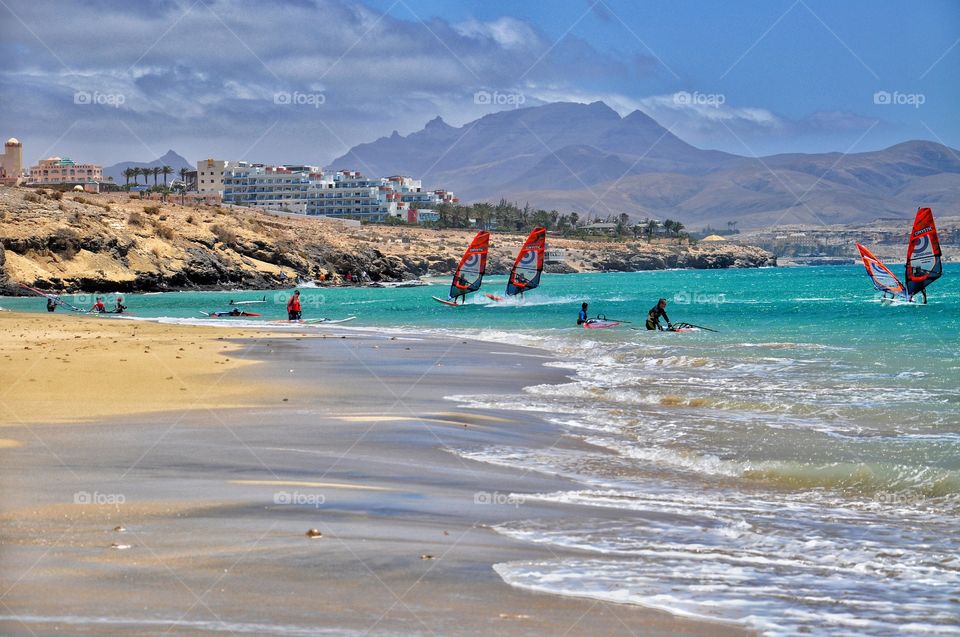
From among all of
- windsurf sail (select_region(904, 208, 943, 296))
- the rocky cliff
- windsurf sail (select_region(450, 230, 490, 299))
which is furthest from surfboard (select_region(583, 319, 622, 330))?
the rocky cliff

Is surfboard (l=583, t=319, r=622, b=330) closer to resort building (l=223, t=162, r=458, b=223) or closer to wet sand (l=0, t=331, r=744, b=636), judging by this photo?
wet sand (l=0, t=331, r=744, b=636)

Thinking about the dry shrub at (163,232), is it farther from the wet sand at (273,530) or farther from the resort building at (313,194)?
the resort building at (313,194)

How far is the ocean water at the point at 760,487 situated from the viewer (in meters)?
6.12

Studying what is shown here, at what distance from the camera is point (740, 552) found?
23.3 feet

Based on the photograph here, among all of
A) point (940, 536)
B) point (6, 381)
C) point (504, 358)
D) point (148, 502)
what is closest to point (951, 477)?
point (940, 536)

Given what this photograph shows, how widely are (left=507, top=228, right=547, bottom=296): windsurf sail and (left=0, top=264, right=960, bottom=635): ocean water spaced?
24564 millimetres

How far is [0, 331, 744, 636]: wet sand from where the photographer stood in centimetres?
530

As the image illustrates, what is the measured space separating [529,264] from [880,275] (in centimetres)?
1754

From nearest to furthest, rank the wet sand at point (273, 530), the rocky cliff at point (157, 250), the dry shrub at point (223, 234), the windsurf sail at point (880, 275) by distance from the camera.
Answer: the wet sand at point (273, 530) < the windsurf sail at point (880, 275) < the rocky cliff at point (157, 250) < the dry shrub at point (223, 234)

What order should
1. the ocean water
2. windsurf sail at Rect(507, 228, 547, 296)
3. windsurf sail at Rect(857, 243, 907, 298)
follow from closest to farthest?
the ocean water → windsurf sail at Rect(507, 228, 547, 296) → windsurf sail at Rect(857, 243, 907, 298)

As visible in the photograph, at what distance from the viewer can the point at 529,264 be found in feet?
166

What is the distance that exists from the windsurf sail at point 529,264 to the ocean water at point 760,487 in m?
24.6

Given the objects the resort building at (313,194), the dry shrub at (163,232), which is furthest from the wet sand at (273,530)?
the resort building at (313,194)

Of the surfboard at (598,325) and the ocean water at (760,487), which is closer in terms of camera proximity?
the ocean water at (760,487)
